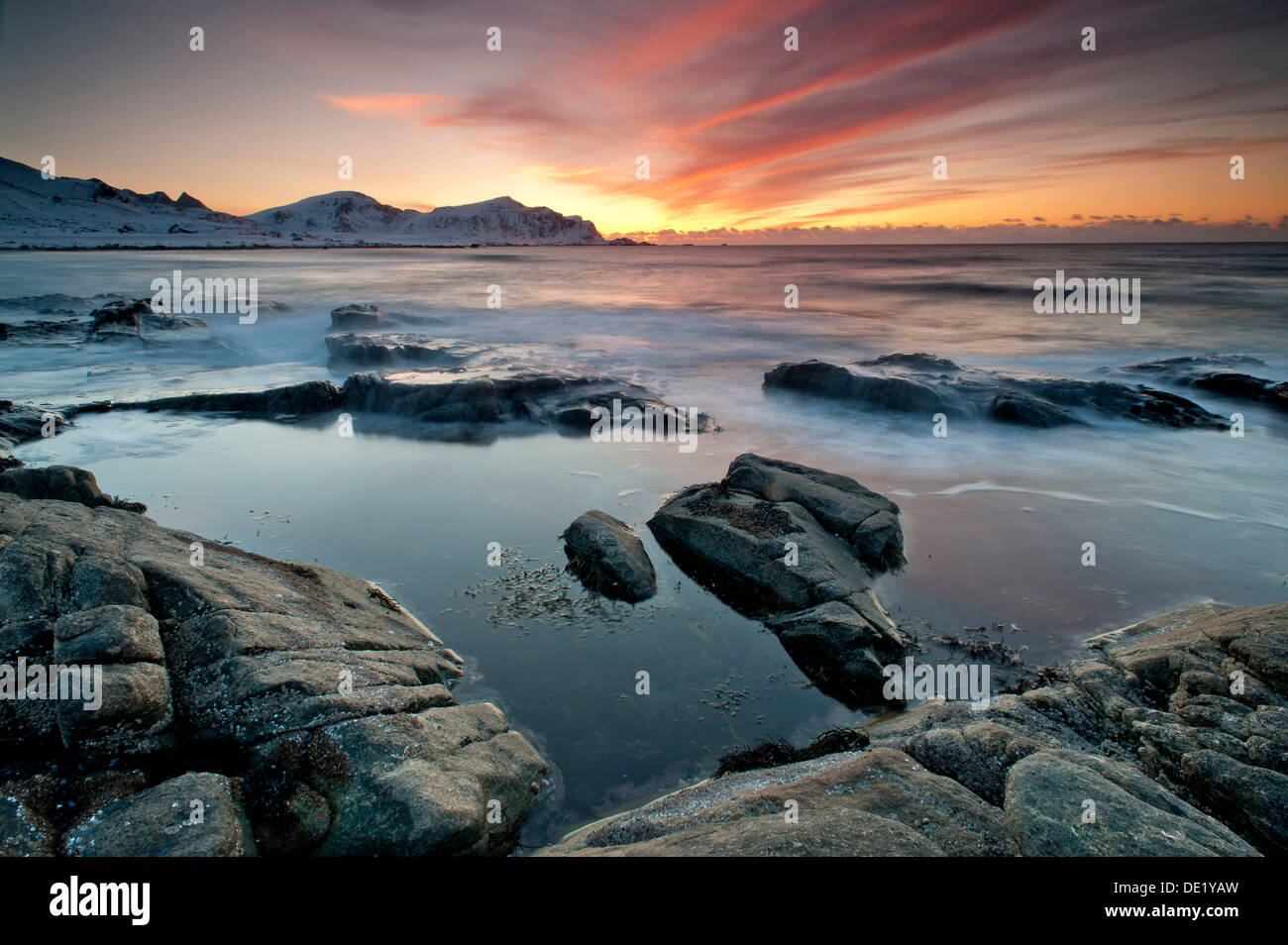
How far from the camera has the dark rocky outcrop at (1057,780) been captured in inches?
128

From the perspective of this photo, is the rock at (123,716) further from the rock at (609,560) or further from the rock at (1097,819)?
the rock at (1097,819)

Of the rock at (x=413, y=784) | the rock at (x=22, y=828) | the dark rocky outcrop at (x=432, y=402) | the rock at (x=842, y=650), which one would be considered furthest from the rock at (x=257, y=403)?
the rock at (x=842, y=650)

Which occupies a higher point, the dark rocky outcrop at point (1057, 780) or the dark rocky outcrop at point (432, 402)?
the dark rocky outcrop at point (432, 402)

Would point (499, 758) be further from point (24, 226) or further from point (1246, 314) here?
point (24, 226)

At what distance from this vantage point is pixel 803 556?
7723 mm

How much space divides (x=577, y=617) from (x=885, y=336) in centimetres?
2966

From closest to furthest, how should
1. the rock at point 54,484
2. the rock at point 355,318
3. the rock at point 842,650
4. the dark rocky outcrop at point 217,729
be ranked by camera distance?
the dark rocky outcrop at point 217,729 < the rock at point 842,650 < the rock at point 54,484 < the rock at point 355,318

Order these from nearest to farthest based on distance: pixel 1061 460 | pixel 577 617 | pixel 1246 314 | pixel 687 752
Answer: pixel 687 752 < pixel 577 617 < pixel 1061 460 < pixel 1246 314

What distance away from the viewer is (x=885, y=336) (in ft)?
104

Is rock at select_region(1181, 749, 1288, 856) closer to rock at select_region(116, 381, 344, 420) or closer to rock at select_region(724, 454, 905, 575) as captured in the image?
rock at select_region(724, 454, 905, 575)

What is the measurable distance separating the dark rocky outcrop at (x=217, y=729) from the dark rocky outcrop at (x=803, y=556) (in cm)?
327

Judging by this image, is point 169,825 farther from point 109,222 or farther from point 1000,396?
point 109,222

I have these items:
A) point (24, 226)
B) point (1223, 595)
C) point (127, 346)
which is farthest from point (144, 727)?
point (24, 226)
